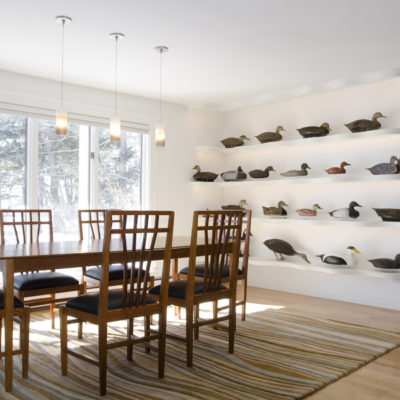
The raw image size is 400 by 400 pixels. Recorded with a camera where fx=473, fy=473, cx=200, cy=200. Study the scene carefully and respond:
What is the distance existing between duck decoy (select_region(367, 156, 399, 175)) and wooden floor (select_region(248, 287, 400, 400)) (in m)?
1.37

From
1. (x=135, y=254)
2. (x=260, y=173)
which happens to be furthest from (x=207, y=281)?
(x=260, y=173)

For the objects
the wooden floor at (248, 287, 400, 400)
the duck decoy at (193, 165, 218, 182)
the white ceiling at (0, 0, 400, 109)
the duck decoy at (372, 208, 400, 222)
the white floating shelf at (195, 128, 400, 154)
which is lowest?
the wooden floor at (248, 287, 400, 400)

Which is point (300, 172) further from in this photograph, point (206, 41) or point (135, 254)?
point (135, 254)

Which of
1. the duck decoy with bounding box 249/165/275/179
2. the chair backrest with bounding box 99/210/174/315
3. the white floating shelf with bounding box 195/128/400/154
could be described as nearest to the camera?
the chair backrest with bounding box 99/210/174/315

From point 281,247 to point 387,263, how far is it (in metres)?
1.27

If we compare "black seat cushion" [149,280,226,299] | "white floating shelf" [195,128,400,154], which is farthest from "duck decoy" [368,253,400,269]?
"black seat cushion" [149,280,226,299]

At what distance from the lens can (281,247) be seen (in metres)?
5.51

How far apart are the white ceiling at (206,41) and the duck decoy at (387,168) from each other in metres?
0.90

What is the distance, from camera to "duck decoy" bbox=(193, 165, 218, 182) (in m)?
6.10

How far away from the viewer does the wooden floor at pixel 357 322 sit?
2643 mm

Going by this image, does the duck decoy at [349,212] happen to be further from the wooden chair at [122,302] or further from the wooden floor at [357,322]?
the wooden chair at [122,302]

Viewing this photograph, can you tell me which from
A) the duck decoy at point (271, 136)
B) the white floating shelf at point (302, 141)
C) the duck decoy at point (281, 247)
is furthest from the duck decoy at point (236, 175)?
the duck decoy at point (281, 247)

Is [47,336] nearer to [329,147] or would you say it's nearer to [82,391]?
[82,391]

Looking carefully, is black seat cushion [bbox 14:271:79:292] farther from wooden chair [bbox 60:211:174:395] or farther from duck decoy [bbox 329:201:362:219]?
duck decoy [bbox 329:201:362:219]
